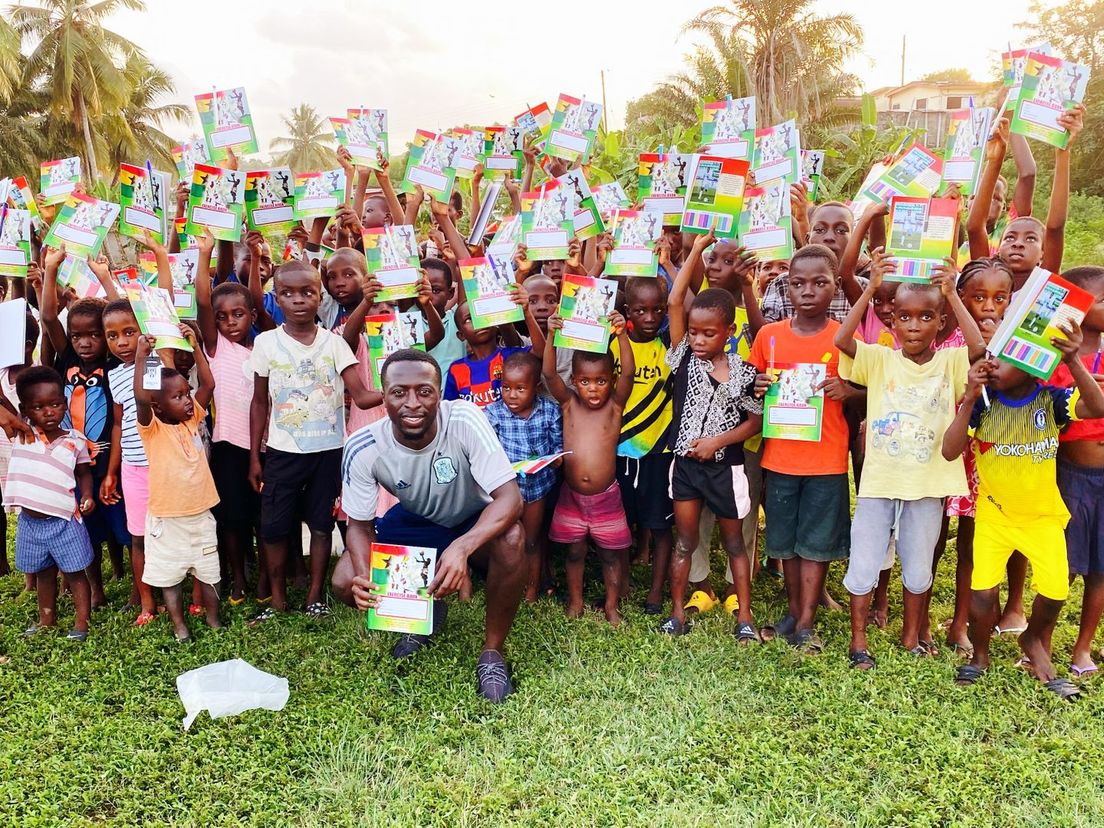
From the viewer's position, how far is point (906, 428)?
11.6ft

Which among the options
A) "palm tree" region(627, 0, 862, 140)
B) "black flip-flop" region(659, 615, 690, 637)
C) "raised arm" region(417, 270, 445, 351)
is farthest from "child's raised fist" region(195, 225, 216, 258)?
"palm tree" region(627, 0, 862, 140)

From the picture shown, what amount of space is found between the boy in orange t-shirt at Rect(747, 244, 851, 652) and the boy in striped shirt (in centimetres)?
361

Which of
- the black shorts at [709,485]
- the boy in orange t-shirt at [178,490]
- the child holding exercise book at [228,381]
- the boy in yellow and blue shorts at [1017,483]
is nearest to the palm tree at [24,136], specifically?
the child holding exercise book at [228,381]

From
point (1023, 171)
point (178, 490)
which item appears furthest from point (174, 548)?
point (1023, 171)

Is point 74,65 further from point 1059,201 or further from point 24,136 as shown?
point 1059,201

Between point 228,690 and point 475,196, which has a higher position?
point 475,196

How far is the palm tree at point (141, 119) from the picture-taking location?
2898 cm

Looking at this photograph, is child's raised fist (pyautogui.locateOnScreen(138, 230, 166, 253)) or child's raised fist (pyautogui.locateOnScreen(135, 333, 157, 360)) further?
child's raised fist (pyautogui.locateOnScreen(138, 230, 166, 253))

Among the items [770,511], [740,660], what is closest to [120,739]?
[740,660]

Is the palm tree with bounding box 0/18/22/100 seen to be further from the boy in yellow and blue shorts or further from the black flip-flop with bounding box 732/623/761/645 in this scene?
the boy in yellow and blue shorts

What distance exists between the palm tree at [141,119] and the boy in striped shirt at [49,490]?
96.2ft

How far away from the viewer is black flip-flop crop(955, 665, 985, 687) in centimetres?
353

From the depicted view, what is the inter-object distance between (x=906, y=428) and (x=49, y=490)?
14.0 feet

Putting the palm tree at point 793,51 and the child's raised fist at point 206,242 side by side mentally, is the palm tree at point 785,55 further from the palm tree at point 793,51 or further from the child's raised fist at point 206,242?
Result: the child's raised fist at point 206,242
